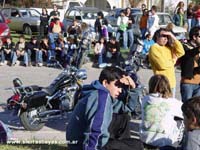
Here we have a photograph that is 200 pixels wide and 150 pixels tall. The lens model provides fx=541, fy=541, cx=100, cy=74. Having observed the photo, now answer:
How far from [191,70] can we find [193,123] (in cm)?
313

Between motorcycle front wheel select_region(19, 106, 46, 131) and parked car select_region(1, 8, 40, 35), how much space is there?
67.4ft

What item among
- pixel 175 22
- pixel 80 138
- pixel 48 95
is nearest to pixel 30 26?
pixel 175 22

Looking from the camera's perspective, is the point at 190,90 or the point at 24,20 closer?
the point at 190,90

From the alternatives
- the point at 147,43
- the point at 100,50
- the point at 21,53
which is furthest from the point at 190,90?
the point at 21,53

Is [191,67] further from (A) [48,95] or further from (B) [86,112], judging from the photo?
(B) [86,112]

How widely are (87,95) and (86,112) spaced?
0.15m

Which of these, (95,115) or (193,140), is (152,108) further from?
(95,115)

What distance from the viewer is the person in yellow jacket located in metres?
7.66

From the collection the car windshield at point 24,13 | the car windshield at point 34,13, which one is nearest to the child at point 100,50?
the car windshield at point 34,13

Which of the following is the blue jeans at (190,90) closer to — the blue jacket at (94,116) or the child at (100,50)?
the blue jacket at (94,116)

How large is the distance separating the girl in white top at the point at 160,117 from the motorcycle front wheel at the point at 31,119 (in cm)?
249

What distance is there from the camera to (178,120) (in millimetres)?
6793

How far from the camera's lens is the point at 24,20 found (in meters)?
30.2

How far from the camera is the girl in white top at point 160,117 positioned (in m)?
6.71
